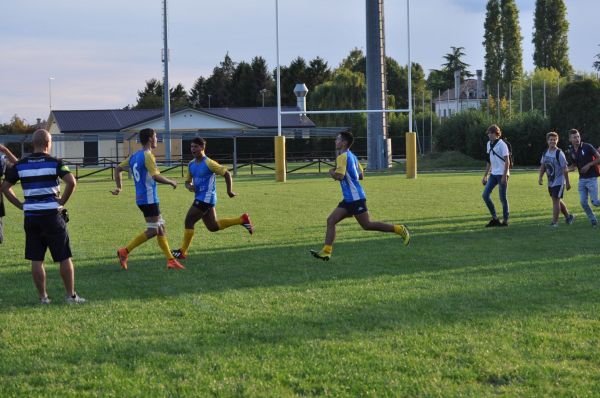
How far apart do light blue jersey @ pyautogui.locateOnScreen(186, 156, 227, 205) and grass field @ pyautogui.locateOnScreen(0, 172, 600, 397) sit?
0.86 meters

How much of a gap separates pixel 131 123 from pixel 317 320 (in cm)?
6962

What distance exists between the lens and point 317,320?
24.0 feet

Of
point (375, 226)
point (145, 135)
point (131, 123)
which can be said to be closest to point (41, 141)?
point (145, 135)

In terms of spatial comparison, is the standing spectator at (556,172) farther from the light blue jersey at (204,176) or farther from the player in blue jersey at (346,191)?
the light blue jersey at (204,176)

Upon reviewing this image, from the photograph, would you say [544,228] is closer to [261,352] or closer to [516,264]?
[516,264]

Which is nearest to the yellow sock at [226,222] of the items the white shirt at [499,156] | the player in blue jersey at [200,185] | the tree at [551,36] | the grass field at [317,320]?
the grass field at [317,320]

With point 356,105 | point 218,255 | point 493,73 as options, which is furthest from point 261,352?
point 493,73

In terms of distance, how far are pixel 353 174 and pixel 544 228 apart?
17.1 feet

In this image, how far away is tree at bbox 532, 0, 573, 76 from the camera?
83625 millimetres

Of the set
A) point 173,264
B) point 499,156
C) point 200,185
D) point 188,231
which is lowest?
point 173,264

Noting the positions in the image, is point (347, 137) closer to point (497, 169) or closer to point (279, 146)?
point (497, 169)

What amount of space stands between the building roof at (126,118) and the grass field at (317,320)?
61.0 meters

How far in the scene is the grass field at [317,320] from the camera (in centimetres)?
547

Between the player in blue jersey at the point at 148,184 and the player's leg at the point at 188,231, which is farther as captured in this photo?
the player's leg at the point at 188,231
